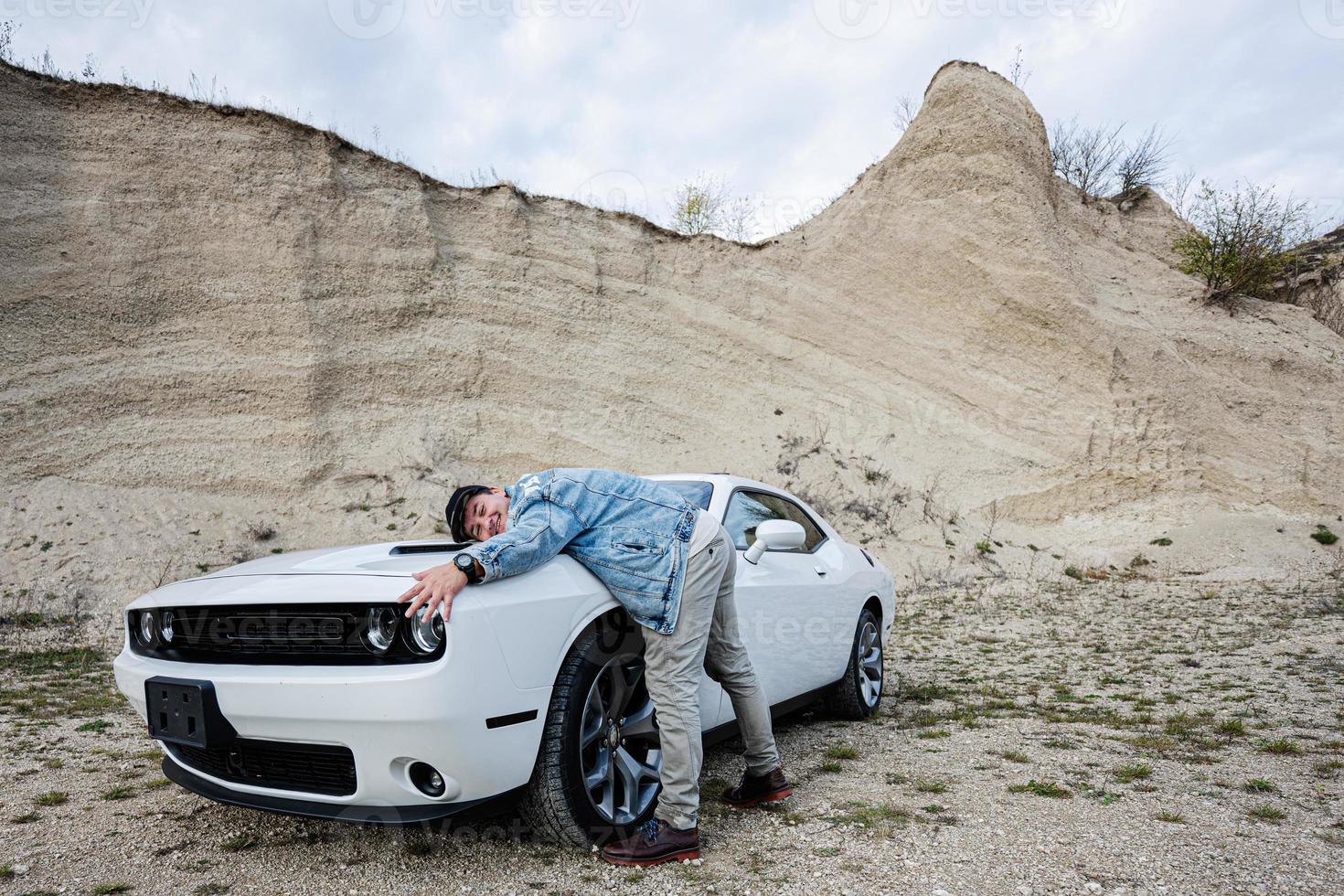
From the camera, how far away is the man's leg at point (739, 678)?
10.8 ft

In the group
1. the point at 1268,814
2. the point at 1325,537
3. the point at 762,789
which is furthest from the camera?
the point at 1325,537

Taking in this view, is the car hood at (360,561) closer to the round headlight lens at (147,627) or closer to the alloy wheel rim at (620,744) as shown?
the round headlight lens at (147,627)

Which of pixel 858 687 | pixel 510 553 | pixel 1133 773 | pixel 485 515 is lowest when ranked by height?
pixel 1133 773

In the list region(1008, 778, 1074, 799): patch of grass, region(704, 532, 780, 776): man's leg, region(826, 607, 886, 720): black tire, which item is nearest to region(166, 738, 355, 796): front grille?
region(704, 532, 780, 776): man's leg

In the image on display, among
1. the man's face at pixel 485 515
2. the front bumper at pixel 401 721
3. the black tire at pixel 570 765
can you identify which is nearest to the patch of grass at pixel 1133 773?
the black tire at pixel 570 765

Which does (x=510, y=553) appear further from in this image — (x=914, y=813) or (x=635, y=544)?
(x=914, y=813)

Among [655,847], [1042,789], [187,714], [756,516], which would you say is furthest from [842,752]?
[187,714]

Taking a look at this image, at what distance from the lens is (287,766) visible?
8.78ft

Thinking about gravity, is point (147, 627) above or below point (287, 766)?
above

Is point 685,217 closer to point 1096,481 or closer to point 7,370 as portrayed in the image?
point 1096,481

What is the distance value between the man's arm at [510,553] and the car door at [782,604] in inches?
46.4

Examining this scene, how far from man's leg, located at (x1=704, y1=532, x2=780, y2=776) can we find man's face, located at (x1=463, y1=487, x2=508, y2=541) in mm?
900

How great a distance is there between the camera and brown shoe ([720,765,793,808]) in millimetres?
3414

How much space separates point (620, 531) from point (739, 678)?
88 cm
